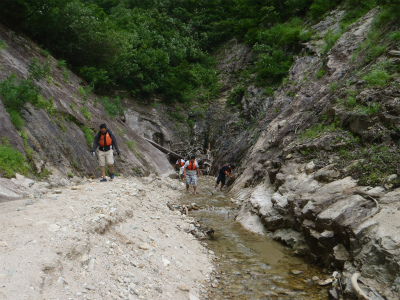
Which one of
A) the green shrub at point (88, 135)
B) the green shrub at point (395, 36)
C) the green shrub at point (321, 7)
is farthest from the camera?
the green shrub at point (321, 7)

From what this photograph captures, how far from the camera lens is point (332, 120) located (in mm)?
9805

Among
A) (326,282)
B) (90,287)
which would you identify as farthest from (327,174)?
(90,287)

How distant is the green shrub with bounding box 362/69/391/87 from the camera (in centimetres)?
866

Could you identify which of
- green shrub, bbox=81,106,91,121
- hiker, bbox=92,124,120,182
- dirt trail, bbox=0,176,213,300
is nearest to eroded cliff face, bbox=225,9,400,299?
dirt trail, bbox=0,176,213,300

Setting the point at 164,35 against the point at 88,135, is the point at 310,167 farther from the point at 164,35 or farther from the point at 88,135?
the point at 164,35

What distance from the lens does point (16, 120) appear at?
8.30 metres

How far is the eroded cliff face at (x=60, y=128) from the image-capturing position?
8617 mm

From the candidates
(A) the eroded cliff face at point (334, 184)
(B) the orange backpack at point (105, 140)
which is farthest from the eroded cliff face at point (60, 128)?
(A) the eroded cliff face at point (334, 184)

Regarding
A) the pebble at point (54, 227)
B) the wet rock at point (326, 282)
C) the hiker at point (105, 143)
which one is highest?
the hiker at point (105, 143)

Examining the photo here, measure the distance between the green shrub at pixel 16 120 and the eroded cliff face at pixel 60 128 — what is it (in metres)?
0.18

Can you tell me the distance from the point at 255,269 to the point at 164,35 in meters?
29.3

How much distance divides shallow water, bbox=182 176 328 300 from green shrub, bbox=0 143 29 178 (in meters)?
5.09

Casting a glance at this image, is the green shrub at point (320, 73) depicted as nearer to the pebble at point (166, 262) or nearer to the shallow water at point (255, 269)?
the shallow water at point (255, 269)

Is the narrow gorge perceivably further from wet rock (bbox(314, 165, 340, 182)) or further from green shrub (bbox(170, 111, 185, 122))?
A: green shrub (bbox(170, 111, 185, 122))
